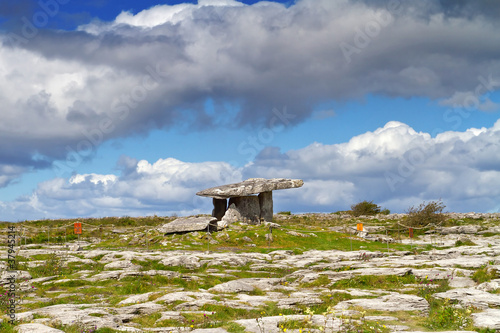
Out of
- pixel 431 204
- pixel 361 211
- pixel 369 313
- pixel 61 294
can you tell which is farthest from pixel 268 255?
pixel 361 211

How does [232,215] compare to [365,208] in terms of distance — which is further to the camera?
[365,208]

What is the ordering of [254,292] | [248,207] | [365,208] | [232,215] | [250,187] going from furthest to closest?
[365,208]
[248,207]
[250,187]
[232,215]
[254,292]

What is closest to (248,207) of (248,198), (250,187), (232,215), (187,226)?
(248,198)

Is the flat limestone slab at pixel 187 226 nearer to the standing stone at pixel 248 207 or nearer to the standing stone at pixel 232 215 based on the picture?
the standing stone at pixel 232 215

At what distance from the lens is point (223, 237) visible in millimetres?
34562

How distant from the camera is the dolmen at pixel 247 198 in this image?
39.8 m

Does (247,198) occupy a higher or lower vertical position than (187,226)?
higher

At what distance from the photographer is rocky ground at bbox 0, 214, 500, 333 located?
11312 millimetres

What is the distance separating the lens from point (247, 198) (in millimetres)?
41188

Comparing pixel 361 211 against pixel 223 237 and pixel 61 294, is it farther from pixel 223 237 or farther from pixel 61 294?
pixel 61 294

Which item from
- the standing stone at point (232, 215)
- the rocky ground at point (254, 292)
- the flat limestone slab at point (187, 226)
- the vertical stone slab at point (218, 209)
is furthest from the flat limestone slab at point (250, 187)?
the rocky ground at point (254, 292)

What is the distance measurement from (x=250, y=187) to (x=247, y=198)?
1456mm

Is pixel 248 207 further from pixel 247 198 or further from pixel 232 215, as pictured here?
pixel 232 215

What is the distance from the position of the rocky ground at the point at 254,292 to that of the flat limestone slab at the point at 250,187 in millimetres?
8199
